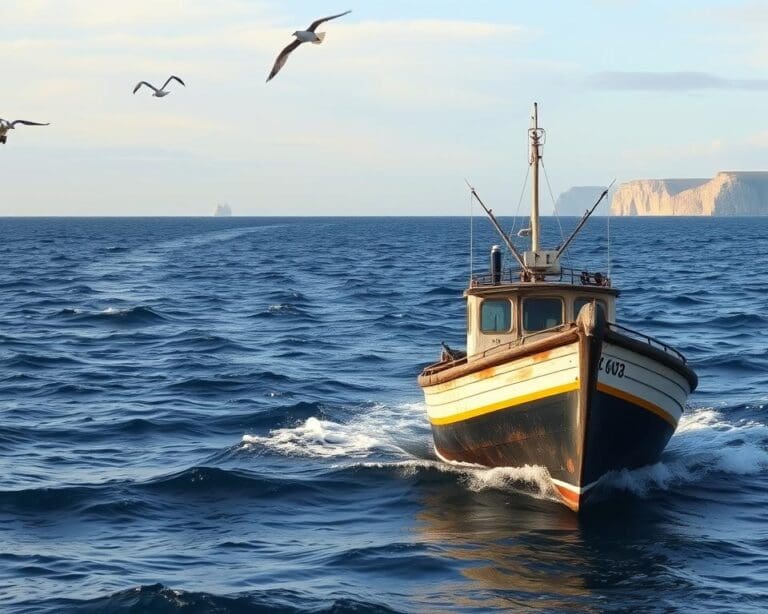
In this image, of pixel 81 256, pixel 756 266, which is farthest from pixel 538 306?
pixel 81 256

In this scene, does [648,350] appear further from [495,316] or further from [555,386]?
[495,316]

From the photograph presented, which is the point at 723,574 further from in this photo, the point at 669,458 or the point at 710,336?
the point at 710,336

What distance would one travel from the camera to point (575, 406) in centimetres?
1983


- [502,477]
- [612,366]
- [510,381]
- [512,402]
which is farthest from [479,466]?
[612,366]

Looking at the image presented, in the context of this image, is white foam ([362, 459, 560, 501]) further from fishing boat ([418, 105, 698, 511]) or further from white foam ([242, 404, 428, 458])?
white foam ([242, 404, 428, 458])

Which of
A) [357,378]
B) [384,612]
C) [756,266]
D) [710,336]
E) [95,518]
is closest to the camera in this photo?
Answer: [384,612]

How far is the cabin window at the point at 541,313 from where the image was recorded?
73.7ft

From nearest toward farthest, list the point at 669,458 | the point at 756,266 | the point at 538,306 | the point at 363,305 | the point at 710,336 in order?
the point at 538,306 → the point at 669,458 → the point at 710,336 → the point at 363,305 → the point at 756,266

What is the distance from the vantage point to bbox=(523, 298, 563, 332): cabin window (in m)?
22.5

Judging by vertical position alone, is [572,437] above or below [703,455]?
above

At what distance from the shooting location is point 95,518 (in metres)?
19.8

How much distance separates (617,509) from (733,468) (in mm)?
4279

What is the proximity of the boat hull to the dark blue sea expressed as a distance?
573 mm

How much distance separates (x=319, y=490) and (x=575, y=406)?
4981 millimetres
